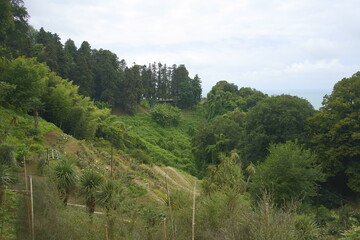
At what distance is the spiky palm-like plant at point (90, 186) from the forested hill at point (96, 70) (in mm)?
15603

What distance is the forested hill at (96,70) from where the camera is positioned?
2348 cm

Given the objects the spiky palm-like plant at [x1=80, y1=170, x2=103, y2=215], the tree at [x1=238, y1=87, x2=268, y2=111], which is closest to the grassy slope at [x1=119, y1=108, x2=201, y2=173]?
the tree at [x1=238, y1=87, x2=268, y2=111]

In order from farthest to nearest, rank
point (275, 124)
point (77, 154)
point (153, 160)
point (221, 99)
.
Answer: point (221, 99), point (153, 160), point (275, 124), point (77, 154)

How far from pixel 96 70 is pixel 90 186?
34379mm

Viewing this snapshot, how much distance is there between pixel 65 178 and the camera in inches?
340

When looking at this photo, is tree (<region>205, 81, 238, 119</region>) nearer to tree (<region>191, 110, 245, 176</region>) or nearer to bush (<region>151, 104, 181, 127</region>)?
bush (<region>151, 104, 181, 127</region>)

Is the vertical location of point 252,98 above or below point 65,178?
above

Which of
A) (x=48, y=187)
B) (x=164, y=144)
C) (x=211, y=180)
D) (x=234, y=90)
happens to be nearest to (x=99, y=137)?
(x=164, y=144)

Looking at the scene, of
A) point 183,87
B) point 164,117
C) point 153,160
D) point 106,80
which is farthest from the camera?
point 183,87

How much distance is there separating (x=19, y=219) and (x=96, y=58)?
41.6 metres

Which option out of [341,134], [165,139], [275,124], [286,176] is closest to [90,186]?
[286,176]

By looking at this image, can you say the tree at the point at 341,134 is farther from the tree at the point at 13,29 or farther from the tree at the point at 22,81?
the tree at the point at 13,29

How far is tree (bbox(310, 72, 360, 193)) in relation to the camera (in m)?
17.5

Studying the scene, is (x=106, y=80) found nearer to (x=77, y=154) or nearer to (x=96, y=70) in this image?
(x=96, y=70)
